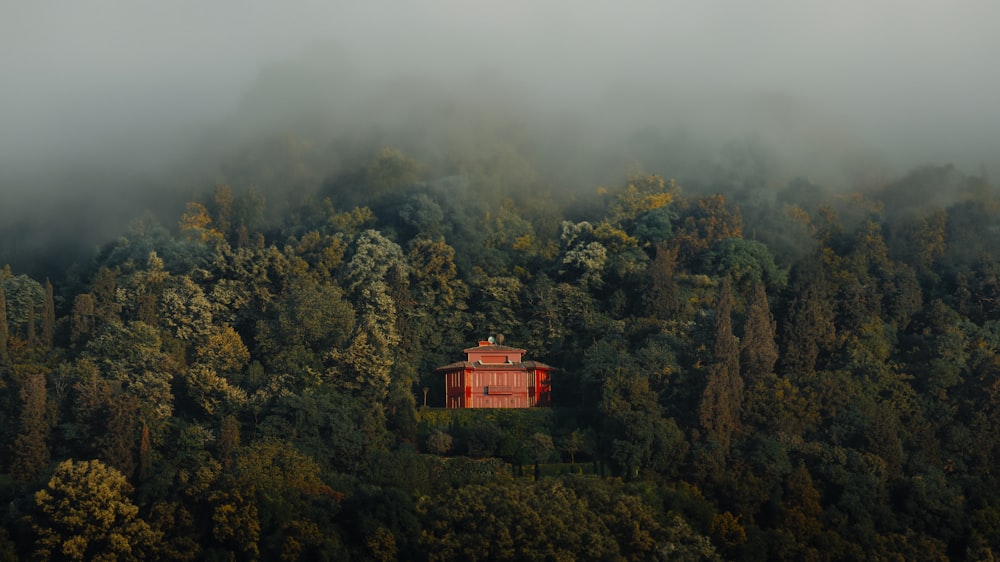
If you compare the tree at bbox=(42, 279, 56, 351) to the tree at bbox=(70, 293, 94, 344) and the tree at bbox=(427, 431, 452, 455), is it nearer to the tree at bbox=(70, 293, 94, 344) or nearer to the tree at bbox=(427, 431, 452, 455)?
the tree at bbox=(70, 293, 94, 344)

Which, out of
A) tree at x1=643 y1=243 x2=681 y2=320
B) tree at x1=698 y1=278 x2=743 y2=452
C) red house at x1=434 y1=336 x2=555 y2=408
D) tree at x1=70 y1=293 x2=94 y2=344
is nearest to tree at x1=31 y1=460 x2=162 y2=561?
tree at x1=70 y1=293 x2=94 y2=344

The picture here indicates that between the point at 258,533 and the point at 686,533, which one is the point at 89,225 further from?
the point at 686,533

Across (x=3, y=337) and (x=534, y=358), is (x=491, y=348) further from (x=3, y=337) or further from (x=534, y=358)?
(x=3, y=337)

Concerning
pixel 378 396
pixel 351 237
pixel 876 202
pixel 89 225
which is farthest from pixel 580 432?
pixel 89 225

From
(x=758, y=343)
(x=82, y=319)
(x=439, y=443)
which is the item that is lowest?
(x=439, y=443)

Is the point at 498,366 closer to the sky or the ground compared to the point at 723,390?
closer to the sky

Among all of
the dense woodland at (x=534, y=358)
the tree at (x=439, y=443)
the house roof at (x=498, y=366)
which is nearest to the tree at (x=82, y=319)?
the dense woodland at (x=534, y=358)

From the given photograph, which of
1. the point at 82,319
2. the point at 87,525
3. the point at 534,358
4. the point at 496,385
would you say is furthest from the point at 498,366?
the point at 87,525
